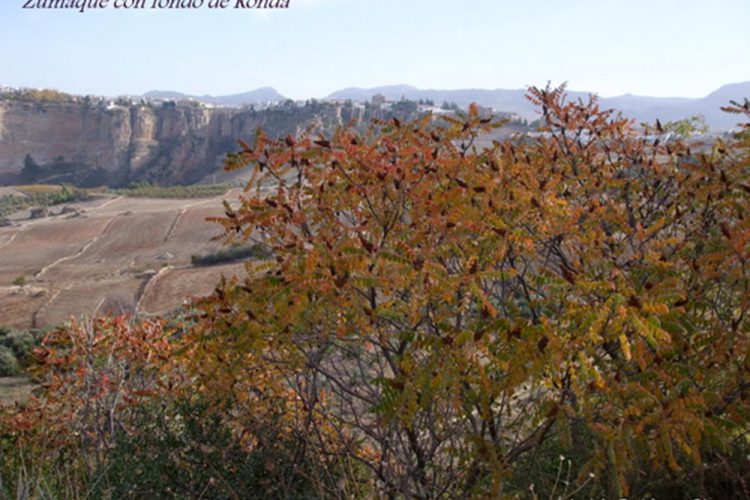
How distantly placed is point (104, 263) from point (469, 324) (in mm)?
26928

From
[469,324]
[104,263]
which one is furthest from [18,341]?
[469,324]

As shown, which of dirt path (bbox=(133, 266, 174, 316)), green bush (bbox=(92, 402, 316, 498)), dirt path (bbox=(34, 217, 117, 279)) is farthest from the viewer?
dirt path (bbox=(34, 217, 117, 279))

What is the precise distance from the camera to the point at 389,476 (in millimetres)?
3170

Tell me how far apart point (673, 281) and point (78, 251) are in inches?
1198

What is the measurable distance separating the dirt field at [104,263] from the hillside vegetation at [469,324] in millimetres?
10141

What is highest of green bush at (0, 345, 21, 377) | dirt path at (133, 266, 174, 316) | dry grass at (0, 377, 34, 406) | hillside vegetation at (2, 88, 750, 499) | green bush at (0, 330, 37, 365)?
hillside vegetation at (2, 88, 750, 499)

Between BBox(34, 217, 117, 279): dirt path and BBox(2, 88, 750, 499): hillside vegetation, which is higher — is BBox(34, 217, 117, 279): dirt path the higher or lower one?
the lower one

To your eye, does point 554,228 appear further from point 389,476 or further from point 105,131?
point 105,131

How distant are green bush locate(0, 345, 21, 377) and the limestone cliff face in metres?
62.4

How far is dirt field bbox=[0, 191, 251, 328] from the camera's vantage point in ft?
64.6

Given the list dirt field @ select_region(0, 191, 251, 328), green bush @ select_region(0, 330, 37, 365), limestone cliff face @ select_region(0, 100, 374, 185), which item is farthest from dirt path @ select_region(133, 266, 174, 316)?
limestone cliff face @ select_region(0, 100, 374, 185)

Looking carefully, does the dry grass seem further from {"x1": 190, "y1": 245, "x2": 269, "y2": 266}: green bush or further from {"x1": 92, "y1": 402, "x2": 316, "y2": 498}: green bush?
{"x1": 190, "y1": 245, "x2": 269, "y2": 266}: green bush

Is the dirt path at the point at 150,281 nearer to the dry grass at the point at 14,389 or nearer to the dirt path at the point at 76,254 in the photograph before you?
the dirt path at the point at 76,254

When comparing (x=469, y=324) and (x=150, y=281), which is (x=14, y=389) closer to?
(x=469, y=324)
